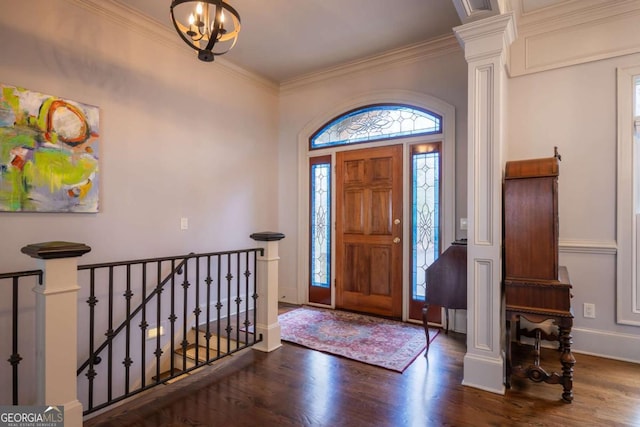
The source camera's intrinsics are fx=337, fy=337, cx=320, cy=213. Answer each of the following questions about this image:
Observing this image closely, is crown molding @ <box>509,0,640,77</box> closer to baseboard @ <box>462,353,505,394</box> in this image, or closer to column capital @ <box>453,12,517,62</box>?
column capital @ <box>453,12,517,62</box>

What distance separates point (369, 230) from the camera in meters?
4.13

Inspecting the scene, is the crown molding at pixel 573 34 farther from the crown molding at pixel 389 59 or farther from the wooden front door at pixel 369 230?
the wooden front door at pixel 369 230

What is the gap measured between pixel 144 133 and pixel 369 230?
2669 millimetres

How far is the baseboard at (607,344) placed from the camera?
2748 mm

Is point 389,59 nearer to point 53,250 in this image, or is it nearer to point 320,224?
point 320,224

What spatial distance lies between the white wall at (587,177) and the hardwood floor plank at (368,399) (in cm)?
29

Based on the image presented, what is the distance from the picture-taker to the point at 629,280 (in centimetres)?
277

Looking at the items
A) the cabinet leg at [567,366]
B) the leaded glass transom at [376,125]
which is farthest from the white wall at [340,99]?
the cabinet leg at [567,366]

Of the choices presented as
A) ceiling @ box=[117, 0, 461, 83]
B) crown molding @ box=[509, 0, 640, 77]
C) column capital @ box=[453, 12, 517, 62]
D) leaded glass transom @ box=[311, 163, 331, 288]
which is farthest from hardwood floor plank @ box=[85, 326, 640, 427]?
ceiling @ box=[117, 0, 461, 83]

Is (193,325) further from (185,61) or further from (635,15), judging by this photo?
(635,15)

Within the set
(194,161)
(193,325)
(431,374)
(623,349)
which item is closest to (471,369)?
(431,374)

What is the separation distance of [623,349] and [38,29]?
5.37m

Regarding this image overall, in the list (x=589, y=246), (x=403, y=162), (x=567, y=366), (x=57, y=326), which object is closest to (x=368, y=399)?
(x=567, y=366)

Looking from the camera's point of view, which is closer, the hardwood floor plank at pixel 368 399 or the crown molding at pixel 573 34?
the hardwood floor plank at pixel 368 399
